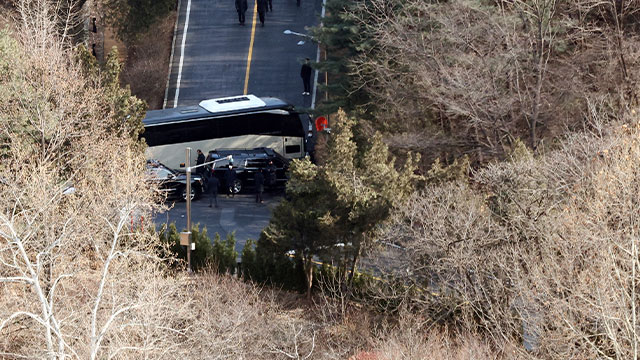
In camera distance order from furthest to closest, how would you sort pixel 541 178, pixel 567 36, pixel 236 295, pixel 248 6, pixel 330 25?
1. pixel 248 6
2. pixel 330 25
3. pixel 567 36
4. pixel 236 295
5. pixel 541 178

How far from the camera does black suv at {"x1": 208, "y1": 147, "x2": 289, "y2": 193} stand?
3384cm

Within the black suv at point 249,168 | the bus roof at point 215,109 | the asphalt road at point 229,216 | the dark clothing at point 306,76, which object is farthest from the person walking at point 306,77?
the asphalt road at point 229,216

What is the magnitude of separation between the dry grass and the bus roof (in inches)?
262

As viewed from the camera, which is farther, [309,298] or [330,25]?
[330,25]

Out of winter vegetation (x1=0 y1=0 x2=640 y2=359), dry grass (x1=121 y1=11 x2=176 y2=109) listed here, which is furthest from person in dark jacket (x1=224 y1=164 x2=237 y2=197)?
dry grass (x1=121 y1=11 x2=176 y2=109)

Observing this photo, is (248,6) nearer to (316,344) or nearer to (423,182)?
(423,182)

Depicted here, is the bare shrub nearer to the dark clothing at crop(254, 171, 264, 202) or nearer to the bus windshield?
the dark clothing at crop(254, 171, 264, 202)

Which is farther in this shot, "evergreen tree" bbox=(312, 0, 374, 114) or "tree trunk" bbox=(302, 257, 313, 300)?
"evergreen tree" bbox=(312, 0, 374, 114)

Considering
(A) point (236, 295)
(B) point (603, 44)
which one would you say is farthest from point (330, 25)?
(A) point (236, 295)

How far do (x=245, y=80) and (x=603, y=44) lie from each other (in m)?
17.4

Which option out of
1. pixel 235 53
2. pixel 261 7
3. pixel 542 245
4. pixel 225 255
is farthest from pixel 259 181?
pixel 542 245

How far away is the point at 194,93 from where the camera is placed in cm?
4181

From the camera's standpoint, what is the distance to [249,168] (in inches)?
1337

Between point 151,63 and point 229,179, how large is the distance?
1273 centimetres
